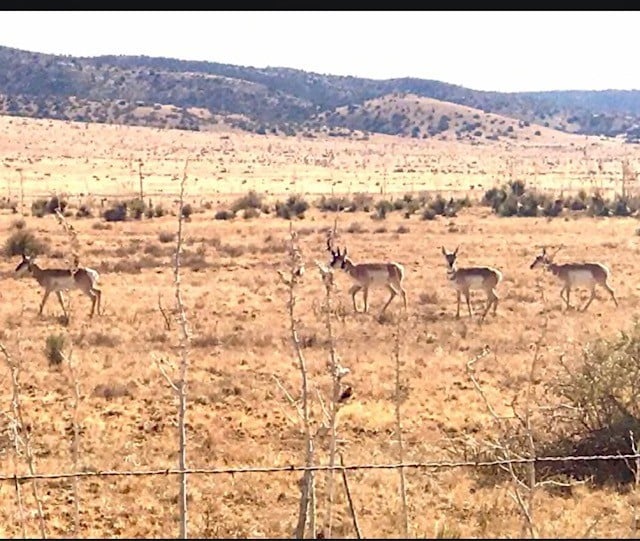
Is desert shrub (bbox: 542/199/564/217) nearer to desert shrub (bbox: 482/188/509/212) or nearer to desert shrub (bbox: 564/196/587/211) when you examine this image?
desert shrub (bbox: 564/196/587/211)

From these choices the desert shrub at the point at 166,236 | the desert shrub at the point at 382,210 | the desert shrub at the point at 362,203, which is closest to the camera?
the desert shrub at the point at 166,236

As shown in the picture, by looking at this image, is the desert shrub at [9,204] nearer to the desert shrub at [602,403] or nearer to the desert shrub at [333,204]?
the desert shrub at [333,204]

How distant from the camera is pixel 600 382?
9.48m

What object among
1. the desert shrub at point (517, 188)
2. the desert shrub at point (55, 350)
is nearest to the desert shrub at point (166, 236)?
the desert shrub at point (55, 350)

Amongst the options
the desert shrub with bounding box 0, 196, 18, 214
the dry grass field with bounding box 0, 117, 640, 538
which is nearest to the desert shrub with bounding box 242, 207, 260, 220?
the dry grass field with bounding box 0, 117, 640, 538

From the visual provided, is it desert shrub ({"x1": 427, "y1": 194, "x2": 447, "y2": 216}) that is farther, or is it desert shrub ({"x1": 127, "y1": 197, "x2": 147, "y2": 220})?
desert shrub ({"x1": 427, "y1": 194, "x2": 447, "y2": 216})

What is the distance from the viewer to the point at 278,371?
43.5ft

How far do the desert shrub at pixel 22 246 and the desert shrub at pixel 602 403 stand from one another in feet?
63.7

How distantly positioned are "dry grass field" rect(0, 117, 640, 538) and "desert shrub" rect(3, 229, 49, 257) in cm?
61

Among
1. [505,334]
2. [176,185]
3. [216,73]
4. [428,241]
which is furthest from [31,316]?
[216,73]

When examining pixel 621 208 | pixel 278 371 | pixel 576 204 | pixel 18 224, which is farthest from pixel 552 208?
pixel 278 371

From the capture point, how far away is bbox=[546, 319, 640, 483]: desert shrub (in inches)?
366

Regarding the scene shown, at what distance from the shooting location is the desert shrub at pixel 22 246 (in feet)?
83.2

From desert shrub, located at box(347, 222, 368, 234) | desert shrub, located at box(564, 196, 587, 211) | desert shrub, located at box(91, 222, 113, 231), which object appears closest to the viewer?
desert shrub, located at box(347, 222, 368, 234)
